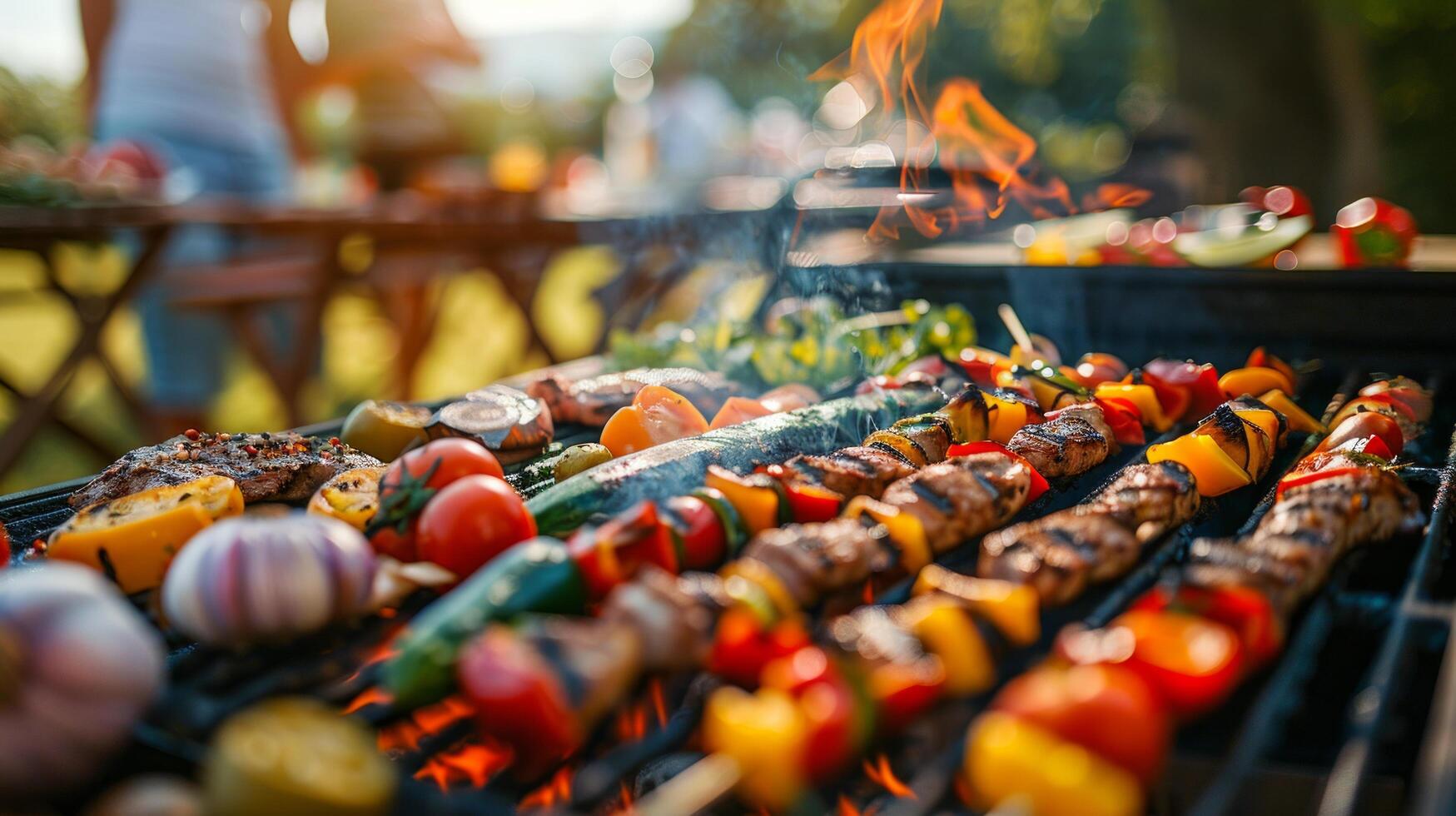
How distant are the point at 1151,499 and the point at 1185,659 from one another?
2.50 ft

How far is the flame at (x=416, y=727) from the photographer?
1893 mm

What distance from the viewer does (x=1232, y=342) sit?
4.52 meters

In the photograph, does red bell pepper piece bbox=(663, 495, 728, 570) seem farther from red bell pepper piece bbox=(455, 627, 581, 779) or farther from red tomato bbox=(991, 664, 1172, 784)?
red tomato bbox=(991, 664, 1172, 784)

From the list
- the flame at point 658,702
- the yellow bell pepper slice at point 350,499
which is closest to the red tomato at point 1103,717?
the flame at point 658,702

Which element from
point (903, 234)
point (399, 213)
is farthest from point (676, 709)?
point (399, 213)

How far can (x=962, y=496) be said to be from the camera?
7.17 feet

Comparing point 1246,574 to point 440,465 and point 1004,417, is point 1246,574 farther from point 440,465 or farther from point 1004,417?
point 440,465

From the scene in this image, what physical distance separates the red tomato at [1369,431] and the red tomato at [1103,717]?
1840 millimetres

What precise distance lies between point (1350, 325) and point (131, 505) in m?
4.52

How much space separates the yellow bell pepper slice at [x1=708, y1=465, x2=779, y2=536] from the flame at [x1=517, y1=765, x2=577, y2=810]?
2.28ft

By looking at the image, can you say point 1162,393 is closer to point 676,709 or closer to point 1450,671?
point 1450,671

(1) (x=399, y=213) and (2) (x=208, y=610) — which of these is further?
(1) (x=399, y=213)

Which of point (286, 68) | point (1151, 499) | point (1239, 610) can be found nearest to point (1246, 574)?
point (1239, 610)

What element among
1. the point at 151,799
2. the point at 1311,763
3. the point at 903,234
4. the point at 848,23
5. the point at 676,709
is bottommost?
the point at 1311,763
